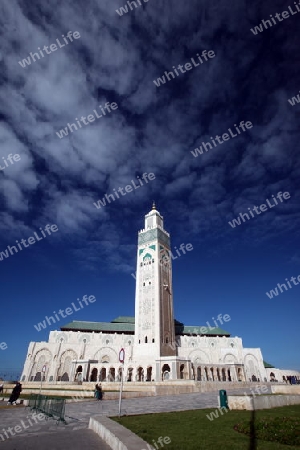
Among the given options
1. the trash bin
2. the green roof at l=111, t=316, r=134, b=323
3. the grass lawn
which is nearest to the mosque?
the green roof at l=111, t=316, r=134, b=323

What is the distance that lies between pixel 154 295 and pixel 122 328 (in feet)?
57.1

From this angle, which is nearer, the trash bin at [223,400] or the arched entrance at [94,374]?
the trash bin at [223,400]

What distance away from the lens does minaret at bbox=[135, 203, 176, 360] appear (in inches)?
1839

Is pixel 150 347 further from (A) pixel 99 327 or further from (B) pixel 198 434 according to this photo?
(B) pixel 198 434

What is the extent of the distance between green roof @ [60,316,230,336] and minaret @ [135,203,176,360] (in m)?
13.1

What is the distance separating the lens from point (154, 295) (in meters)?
50.6

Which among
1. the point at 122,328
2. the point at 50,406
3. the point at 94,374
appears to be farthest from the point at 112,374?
the point at 50,406

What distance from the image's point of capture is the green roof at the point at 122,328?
59350mm

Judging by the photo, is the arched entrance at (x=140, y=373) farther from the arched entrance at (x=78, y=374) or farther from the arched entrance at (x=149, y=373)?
the arched entrance at (x=78, y=374)

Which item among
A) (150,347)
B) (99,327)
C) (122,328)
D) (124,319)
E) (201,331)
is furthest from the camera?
(124,319)

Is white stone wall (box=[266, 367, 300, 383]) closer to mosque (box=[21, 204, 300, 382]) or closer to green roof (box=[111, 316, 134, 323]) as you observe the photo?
mosque (box=[21, 204, 300, 382])

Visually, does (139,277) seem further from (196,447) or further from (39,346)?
(196,447)

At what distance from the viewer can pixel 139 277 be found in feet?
181

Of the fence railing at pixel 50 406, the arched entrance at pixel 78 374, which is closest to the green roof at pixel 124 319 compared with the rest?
the arched entrance at pixel 78 374
